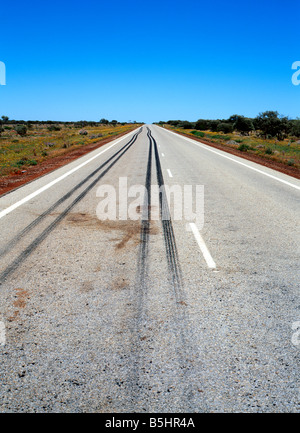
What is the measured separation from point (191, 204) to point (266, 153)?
17.0m

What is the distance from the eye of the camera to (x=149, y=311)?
3.49m

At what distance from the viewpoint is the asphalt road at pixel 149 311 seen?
2.51 meters

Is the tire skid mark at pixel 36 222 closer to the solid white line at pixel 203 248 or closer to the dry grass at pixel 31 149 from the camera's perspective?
the solid white line at pixel 203 248

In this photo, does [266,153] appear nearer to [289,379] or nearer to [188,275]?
[188,275]

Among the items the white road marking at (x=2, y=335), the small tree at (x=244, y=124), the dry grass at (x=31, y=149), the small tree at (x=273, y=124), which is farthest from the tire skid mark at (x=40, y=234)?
the small tree at (x=244, y=124)

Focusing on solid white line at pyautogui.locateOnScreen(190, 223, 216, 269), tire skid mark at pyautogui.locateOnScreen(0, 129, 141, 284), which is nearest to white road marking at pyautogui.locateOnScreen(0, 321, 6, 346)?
tire skid mark at pyautogui.locateOnScreen(0, 129, 141, 284)

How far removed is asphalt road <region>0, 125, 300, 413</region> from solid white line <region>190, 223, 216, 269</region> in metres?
0.03

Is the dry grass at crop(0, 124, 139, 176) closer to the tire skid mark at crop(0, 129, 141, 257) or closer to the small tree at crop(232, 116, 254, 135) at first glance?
the tire skid mark at crop(0, 129, 141, 257)

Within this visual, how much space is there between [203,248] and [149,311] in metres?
2.02

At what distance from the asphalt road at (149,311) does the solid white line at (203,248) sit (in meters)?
0.03

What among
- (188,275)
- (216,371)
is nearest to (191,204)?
(188,275)

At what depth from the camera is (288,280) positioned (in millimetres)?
4242

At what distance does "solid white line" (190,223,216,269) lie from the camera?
467 centimetres

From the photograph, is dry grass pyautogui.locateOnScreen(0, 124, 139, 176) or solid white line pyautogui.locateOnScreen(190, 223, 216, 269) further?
dry grass pyautogui.locateOnScreen(0, 124, 139, 176)
